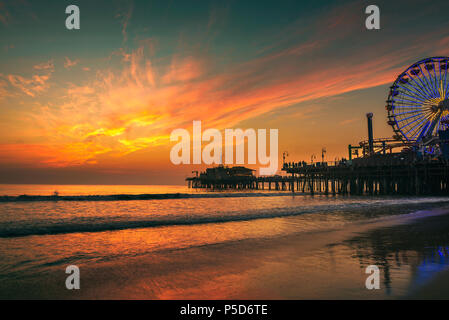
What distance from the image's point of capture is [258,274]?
6.22 metres

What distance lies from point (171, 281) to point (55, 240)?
343 inches

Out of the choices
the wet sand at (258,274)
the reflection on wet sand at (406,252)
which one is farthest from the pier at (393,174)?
the wet sand at (258,274)

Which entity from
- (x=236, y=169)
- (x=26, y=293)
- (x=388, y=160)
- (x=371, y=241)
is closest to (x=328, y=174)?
(x=388, y=160)

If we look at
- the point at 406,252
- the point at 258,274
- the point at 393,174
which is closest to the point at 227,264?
the point at 258,274

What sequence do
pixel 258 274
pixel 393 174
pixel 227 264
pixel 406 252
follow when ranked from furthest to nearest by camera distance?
pixel 393 174
pixel 406 252
pixel 227 264
pixel 258 274

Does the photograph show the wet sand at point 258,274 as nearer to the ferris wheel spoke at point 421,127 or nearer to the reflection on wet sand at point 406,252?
the reflection on wet sand at point 406,252

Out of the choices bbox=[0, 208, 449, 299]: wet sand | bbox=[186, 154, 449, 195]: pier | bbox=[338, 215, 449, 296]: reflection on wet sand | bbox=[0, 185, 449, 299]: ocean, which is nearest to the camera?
bbox=[0, 208, 449, 299]: wet sand

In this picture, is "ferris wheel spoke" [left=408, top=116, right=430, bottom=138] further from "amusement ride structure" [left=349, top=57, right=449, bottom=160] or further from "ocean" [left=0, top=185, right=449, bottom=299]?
"ocean" [left=0, top=185, right=449, bottom=299]

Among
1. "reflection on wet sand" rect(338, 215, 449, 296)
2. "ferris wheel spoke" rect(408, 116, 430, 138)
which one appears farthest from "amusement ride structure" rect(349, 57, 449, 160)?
"reflection on wet sand" rect(338, 215, 449, 296)

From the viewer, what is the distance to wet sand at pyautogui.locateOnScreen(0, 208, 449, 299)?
16.5ft

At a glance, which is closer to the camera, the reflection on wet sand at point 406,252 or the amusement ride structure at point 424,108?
the reflection on wet sand at point 406,252

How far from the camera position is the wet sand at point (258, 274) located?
504 centimetres

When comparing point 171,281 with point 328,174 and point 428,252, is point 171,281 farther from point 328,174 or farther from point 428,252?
point 328,174

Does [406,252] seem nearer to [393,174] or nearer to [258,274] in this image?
[258,274]
